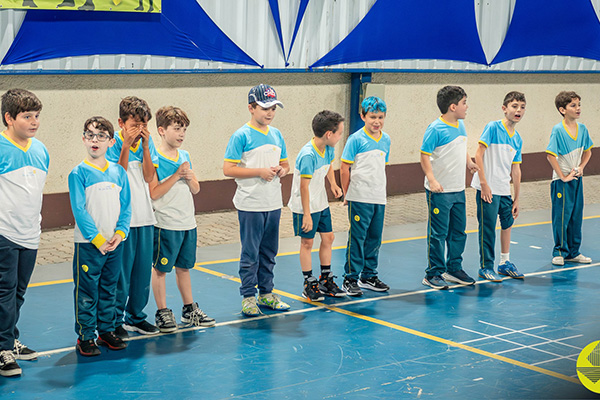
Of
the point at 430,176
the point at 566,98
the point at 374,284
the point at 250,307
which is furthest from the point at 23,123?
the point at 566,98

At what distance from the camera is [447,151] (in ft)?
27.8

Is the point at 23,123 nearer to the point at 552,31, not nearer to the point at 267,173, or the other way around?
the point at 267,173

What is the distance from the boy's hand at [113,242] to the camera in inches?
240

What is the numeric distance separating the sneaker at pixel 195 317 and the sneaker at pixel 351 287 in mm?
1610

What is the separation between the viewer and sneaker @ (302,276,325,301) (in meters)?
7.89

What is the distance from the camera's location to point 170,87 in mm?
12141

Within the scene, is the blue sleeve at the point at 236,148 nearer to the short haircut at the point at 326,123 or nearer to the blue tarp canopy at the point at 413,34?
the short haircut at the point at 326,123

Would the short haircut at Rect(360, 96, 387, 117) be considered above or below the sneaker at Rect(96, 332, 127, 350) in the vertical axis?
above

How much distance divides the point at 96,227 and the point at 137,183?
23.2 inches

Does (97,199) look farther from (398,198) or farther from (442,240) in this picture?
(398,198)

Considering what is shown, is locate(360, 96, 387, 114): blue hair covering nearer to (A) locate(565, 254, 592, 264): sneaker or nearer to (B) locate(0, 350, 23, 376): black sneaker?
(A) locate(565, 254, 592, 264): sneaker

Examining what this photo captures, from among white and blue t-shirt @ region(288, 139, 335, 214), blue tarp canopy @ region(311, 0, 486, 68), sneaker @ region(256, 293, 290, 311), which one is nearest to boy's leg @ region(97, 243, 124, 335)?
sneaker @ region(256, 293, 290, 311)

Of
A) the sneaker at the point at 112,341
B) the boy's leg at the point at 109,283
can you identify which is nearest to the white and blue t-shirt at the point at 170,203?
the boy's leg at the point at 109,283

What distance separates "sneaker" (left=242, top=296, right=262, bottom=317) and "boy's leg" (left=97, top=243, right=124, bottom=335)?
55.1 inches
